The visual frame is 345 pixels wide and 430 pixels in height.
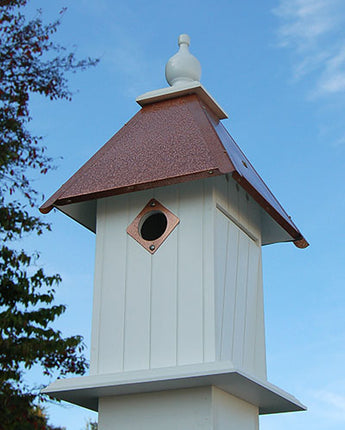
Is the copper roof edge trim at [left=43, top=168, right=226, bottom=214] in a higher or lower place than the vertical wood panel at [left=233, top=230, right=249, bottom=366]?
higher

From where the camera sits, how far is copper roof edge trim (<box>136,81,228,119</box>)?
5.84 meters

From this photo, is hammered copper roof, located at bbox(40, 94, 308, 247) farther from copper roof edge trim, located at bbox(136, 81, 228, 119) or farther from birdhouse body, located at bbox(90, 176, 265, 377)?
birdhouse body, located at bbox(90, 176, 265, 377)

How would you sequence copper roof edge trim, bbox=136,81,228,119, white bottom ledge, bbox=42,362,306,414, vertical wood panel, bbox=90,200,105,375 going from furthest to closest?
copper roof edge trim, bbox=136,81,228,119 < vertical wood panel, bbox=90,200,105,375 < white bottom ledge, bbox=42,362,306,414

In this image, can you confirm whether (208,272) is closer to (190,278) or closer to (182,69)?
(190,278)

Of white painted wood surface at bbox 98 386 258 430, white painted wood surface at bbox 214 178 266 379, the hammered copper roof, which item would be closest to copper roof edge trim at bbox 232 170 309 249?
the hammered copper roof

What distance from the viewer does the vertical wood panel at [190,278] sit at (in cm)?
470

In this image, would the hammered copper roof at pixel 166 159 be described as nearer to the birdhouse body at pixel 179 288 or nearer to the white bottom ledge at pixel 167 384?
the birdhouse body at pixel 179 288

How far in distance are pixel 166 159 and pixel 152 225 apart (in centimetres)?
57

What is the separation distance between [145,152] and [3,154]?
100 inches

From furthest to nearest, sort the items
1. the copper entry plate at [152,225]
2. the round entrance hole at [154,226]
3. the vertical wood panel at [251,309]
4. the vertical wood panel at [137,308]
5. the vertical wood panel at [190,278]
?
the round entrance hole at [154,226]
the vertical wood panel at [251,309]
the copper entry plate at [152,225]
the vertical wood panel at [137,308]
the vertical wood panel at [190,278]

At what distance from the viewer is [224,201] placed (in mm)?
5246

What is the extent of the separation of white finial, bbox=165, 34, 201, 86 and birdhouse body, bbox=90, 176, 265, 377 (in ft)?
3.95

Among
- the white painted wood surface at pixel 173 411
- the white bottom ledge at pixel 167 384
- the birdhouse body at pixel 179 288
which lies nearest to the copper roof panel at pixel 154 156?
the birdhouse body at pixel 179 288

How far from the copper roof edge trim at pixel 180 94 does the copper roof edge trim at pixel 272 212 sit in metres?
1.00
